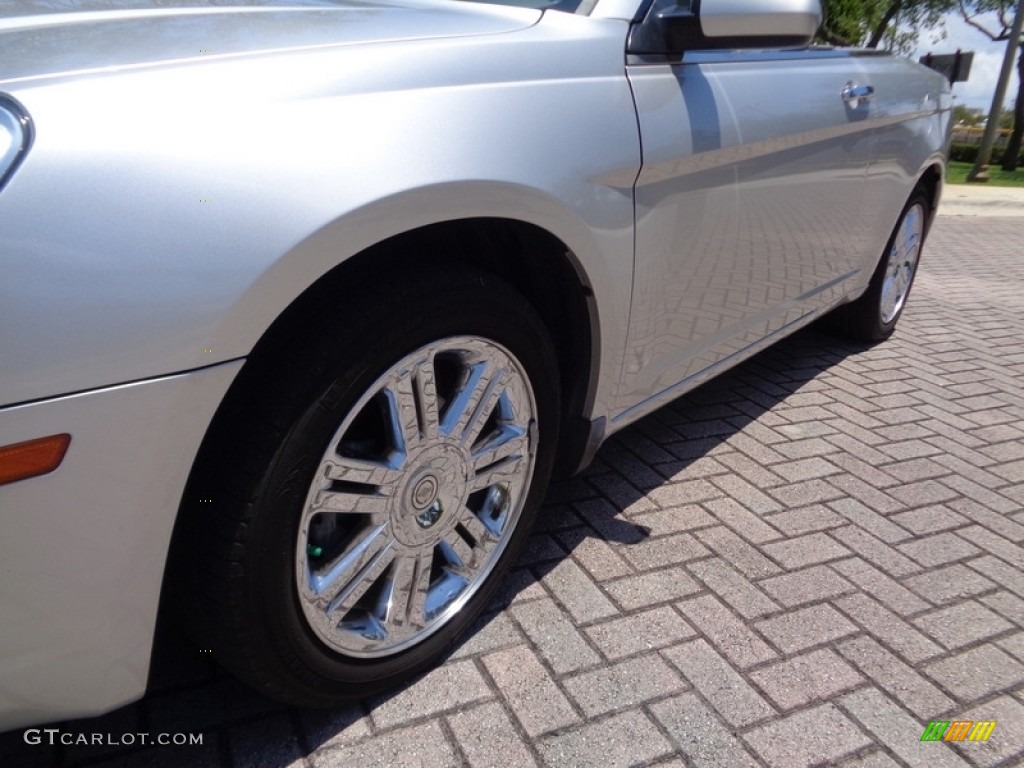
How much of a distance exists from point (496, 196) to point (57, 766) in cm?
137

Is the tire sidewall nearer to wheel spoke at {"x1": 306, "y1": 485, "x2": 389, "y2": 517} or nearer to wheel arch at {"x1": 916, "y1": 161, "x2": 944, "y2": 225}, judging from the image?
wheel arch at {"x1": 916, "y1": 161, "x2": 944, "y2": 225}

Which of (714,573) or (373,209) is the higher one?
(373,209)

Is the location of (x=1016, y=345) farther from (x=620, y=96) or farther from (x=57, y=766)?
(x=57, y=766)

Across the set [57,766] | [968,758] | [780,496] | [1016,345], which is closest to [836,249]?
[780,496]

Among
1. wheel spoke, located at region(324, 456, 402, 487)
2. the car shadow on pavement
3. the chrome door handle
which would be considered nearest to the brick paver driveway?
the car shadow on pavement

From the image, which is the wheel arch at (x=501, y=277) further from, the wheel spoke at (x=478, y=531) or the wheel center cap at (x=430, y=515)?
the wheel center cap at (x=430, y=515)

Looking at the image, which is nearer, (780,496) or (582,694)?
(582,694)

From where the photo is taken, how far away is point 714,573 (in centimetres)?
231

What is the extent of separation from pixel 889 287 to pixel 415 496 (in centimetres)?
351

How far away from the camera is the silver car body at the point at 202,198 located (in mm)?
1076

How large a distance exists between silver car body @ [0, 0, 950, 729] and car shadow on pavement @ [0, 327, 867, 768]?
0.21 metres

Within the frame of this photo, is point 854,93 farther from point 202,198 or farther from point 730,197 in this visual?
point 202,198

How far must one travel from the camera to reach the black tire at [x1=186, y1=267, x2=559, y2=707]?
1373mm

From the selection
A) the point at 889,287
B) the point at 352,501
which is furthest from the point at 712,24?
the point at 889,287
